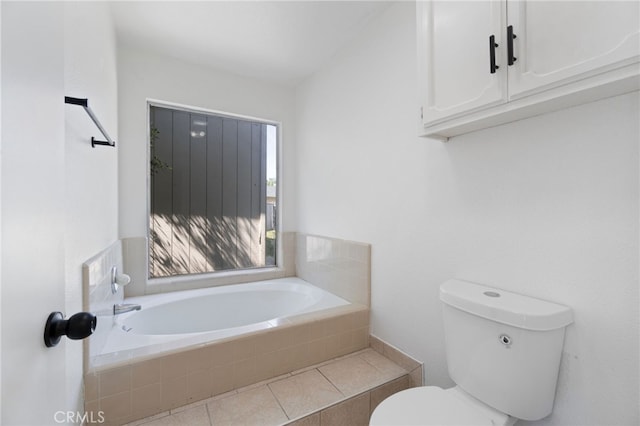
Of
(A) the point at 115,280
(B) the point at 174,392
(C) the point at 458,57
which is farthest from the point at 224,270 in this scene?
(C) the point at 458,57

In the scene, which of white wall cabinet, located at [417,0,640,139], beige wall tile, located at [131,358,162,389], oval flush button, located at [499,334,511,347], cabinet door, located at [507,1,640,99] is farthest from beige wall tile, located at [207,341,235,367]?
cabinet door, located at [507,1,640,99]

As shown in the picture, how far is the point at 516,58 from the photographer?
971 millimetres

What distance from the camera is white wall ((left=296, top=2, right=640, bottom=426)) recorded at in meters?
0.95

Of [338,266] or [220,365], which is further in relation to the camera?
[338,266]

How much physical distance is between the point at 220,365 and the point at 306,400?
484 millimetres

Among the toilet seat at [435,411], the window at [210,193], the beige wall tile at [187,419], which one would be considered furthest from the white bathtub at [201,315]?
the toilet seat at [435,411]

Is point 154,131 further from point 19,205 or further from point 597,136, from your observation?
point 597,136

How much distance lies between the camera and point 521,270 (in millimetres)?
1184

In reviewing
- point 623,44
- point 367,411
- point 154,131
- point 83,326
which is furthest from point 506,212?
point 154,131

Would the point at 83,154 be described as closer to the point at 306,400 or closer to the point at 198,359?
the point at 198,359

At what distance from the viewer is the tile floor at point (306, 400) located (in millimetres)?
1316

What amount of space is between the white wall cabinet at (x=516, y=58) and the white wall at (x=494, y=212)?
0.17 m

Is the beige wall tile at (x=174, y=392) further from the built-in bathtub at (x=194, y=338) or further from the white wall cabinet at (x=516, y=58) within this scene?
the white wall cabinet at (x=516, y=58)

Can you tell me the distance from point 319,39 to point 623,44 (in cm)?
182
